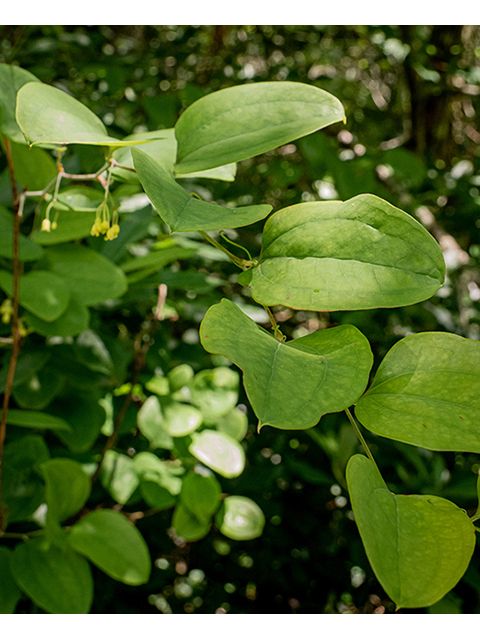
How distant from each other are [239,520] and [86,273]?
450 millimetres

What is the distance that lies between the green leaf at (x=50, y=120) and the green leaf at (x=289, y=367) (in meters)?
0.10

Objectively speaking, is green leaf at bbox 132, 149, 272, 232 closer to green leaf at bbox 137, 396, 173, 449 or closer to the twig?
the twig

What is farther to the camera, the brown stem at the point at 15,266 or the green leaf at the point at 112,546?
the green leaf at the point at 112,546

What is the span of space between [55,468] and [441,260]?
1.63 ft

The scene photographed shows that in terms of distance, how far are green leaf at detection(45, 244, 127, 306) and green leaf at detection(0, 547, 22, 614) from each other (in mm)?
310

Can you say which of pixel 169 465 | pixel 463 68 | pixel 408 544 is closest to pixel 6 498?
pixel 169 465

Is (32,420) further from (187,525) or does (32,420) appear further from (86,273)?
(187,525)

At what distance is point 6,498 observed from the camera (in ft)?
1.84

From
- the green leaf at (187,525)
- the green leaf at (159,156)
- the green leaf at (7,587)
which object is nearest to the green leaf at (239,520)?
the green leaf at (187,525)

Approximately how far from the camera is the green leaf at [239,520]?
724 millimetres

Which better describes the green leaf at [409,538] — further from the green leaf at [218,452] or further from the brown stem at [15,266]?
the green leaf at [218,452]

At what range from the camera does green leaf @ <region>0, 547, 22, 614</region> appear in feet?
1.76

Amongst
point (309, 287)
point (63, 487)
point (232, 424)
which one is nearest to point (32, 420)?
point (63, 487)

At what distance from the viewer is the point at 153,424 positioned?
2.28 ft
